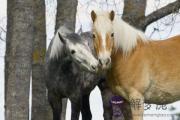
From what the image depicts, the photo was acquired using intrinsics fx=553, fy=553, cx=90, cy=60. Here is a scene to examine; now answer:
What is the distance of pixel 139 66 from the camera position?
7.16 meters

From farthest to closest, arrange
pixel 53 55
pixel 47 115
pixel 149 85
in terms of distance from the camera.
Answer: pixel 47 115 → pixel 53 55 → pixel 149 85

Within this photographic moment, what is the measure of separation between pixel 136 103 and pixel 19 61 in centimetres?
168

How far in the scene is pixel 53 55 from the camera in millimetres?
7840

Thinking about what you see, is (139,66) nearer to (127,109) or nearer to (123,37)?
(123,37)

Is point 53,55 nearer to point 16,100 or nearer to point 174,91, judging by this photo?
point 16,100

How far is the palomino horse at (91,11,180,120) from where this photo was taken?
23.1 ft

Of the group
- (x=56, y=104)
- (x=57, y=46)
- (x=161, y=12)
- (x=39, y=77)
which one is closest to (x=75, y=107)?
(x=56, y=104)

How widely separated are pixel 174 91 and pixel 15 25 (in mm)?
2324

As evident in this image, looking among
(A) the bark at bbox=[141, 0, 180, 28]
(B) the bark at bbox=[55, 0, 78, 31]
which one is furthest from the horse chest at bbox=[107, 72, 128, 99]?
(B) the bark at bbox=[55, 0, 78, 31]

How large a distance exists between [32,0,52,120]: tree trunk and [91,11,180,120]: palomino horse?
2654 millimetres

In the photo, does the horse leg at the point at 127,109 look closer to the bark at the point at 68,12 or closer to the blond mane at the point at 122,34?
the blond mane at the point at 122,34

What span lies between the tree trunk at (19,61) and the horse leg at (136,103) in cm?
146

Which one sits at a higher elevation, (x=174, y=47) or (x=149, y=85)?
(x=174, y=47)

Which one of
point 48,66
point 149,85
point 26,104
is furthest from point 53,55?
point 149,85
